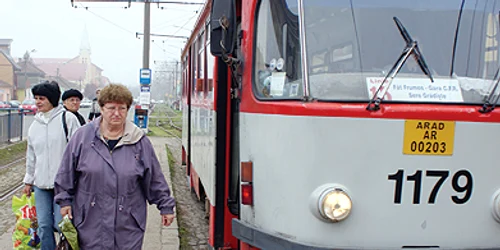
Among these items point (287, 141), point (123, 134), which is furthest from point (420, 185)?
point (123, 134)

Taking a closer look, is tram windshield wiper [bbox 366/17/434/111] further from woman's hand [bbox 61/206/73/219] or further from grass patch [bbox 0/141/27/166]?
grass patch [bbox 0/141/27/166]

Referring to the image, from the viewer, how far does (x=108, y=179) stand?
359cm

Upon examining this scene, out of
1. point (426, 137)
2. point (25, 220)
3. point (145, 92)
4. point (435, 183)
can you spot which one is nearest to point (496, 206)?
point (435, 183)

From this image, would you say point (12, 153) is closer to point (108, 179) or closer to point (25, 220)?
point (25, 220)

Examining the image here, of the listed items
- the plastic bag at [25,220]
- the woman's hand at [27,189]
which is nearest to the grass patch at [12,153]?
the plastic bag at [25,220]

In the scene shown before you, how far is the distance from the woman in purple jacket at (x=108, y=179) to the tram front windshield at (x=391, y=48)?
1.11 meters

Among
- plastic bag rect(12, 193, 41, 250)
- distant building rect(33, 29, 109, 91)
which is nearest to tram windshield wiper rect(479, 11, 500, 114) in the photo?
plastic bag rect(12, 193, 41, 250)

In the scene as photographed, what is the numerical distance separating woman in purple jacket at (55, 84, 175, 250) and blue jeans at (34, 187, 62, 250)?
118 centimetres

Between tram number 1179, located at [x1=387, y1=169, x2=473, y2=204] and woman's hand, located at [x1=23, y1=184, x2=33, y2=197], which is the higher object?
tram number 1179, located at [x1=387, y1=169, x2=473, y2=204]

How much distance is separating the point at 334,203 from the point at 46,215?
2.79 metres

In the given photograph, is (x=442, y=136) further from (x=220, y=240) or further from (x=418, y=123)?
(x=220, y=240)

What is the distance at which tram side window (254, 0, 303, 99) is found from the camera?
3.60 m

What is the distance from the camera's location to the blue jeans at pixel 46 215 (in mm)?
4793

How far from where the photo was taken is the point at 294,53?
3609 millimetres
